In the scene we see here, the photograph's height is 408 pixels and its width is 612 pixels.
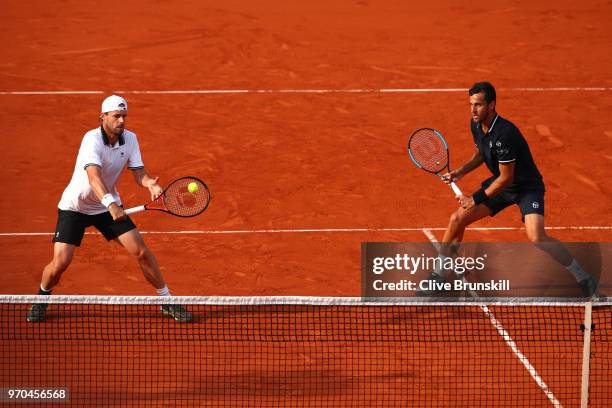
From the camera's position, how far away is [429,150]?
970 centimetres

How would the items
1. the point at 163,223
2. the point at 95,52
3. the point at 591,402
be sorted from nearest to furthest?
the point at 591,402
the point at 163,223
the point at 95,52

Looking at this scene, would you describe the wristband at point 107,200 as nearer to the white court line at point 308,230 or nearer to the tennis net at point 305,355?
the tennis net at point 305,355

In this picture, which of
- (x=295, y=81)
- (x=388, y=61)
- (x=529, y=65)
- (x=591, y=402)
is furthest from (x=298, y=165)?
(x=591, y=402)

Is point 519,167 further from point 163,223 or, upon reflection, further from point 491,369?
point 163,223

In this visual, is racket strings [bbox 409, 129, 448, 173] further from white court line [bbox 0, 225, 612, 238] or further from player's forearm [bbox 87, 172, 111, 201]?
player's forearm [bbox 87, 172, 111, 201]

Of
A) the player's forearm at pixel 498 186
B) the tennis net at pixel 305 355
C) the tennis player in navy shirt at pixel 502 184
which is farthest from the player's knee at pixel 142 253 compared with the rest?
the player's forearm at pixel 498 186

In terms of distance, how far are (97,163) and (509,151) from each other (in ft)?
11.5

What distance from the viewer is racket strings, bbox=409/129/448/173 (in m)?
9.55

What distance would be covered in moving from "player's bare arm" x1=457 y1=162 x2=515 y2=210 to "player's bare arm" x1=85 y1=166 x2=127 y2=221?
296 cm

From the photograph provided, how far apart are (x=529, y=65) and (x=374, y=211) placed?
224 inches

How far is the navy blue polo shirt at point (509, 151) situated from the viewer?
27.9 ft

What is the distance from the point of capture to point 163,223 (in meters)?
11.2

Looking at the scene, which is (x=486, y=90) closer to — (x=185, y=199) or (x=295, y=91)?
(x=185, y=199)

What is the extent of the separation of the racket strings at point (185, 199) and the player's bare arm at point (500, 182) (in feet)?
7.44
